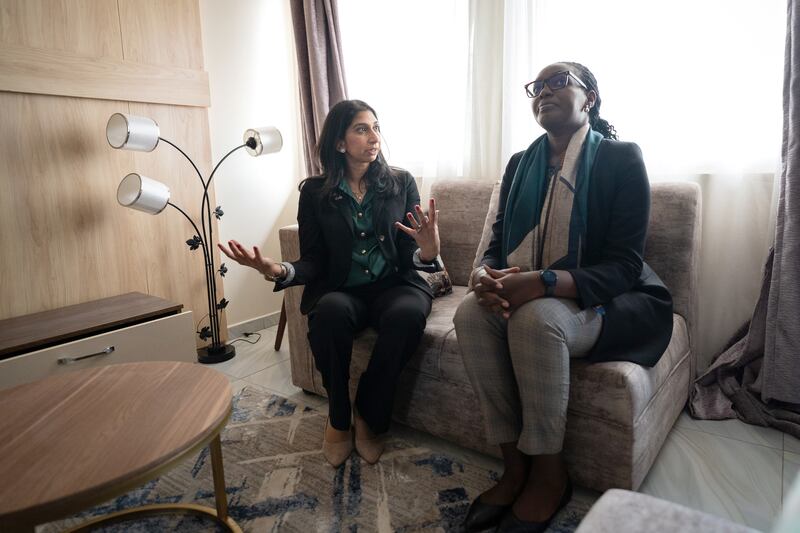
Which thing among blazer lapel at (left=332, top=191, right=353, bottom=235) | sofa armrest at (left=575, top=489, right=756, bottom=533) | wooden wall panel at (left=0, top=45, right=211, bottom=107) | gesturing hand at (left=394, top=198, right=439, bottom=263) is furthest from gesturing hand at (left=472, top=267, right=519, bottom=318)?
wooden wall panel at (left=0, top=45, right=211, bottom=107)

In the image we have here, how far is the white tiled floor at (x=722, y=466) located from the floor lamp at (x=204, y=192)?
1.18m

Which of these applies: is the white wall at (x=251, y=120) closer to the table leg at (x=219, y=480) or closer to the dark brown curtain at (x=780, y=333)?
the table leg at (x=219, y=480)

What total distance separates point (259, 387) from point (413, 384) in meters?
0.80

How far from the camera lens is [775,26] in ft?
5.61

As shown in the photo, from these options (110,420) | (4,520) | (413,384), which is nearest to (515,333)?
(413,384)

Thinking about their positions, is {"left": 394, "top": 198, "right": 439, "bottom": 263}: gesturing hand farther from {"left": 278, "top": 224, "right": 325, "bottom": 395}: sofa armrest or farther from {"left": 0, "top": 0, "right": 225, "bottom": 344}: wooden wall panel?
{"left": 0, "top": 0, "right": 225, "bottom": 344}: wooden wall panel

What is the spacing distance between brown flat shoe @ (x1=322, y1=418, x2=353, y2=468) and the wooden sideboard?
2.40ft

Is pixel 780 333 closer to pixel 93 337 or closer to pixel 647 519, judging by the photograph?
pixel 647 519

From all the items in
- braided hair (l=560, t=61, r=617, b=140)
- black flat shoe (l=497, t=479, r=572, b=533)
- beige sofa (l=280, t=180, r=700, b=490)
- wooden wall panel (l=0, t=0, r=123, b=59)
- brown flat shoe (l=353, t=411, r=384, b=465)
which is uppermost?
wooden wall panel (l=0, t=0, r=123, b=59)

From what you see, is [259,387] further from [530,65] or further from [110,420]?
[530,65]

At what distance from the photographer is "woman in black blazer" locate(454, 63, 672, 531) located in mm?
1304

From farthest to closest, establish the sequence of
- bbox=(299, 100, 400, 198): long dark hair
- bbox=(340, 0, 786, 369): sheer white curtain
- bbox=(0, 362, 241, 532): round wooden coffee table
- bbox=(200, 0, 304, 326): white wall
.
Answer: bbox=(200, 0, 304, 326): white wall → bbox=(299, 100, 400, 198): long dark hair → bbox=(340, 0, 786, 369): sheer white curtain → bbox=(0, 362, 241, 532): round wooden coffee table

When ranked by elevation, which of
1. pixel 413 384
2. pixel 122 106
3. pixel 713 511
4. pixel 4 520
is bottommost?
pixel 713 511

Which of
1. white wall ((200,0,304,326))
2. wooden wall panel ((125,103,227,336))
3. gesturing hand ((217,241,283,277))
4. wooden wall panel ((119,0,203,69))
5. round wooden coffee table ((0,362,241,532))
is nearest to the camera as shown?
round wooden coffee table ((0,362,241,532))
